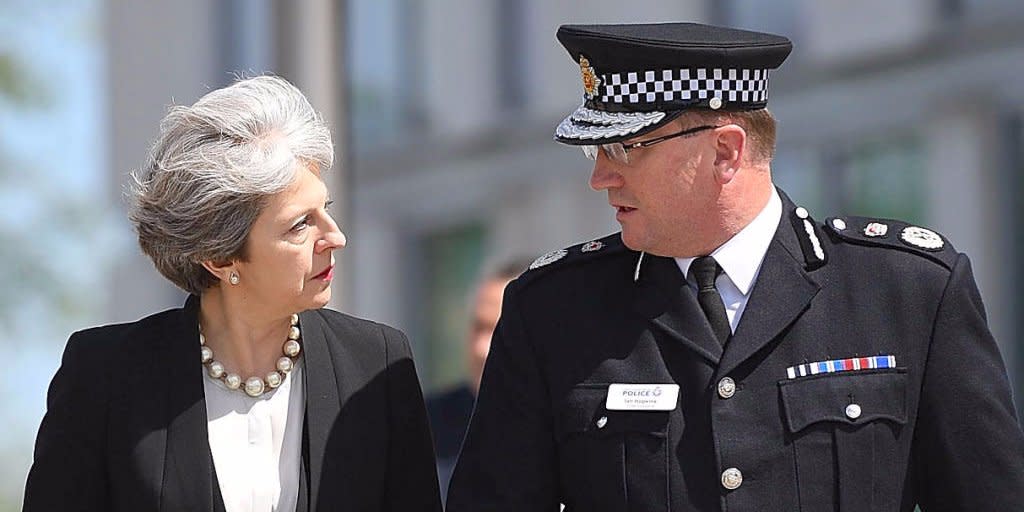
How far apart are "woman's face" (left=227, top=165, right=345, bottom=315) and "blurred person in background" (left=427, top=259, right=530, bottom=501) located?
1.77 m

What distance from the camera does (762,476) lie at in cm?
273

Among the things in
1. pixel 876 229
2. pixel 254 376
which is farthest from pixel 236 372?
pixel 876 229

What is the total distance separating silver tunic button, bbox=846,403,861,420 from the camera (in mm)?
2734

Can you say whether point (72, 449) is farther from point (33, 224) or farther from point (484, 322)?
point (33, 224)

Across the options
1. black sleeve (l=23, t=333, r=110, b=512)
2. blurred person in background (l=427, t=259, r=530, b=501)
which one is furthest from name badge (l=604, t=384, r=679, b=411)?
Answer: blurred person in background (l=427, t=259, r=530, b=501)

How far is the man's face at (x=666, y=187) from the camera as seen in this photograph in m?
2.76

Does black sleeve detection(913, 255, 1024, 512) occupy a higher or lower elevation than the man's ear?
lower

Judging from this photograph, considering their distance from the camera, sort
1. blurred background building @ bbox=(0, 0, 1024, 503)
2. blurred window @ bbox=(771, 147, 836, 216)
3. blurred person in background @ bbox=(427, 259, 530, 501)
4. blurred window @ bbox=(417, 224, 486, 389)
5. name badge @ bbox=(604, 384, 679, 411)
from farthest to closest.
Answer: blurred window @ bbox=(417, 224, 486, 389), blurred window @ bbox=(771, 147, 836, 216), blurred background building @ bbox=(0, 0, 1024, 503), blurred person in background @ bbox=(427, 259, 530, 501), name badge @ bbox=(604, 384, 679, 411)

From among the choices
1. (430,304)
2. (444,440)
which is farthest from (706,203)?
(430,304)

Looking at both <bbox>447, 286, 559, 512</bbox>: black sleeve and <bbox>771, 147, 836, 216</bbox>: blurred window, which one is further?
<bbox>771, 147, 836, 216</bbox>: blurred window

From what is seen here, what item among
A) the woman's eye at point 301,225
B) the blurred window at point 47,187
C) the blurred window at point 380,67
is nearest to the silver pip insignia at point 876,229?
the woman's eye at point 301,225

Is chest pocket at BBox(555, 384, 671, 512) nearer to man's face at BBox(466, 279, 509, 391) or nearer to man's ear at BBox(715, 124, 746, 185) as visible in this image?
man's ear at BBox(715, 124, 746, 185)

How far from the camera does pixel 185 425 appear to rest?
9.65 ft

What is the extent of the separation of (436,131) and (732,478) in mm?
3587
